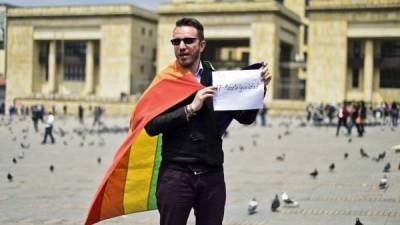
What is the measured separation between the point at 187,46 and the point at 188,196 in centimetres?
102

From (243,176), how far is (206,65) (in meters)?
9.86

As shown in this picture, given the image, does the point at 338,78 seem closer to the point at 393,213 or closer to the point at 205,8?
the point at 205,8

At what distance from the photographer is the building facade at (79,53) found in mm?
64938

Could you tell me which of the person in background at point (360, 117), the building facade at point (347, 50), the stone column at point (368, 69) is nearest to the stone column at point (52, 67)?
the building facade at point (347, 50)

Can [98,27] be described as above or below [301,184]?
above

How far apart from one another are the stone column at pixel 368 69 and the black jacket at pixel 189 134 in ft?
174

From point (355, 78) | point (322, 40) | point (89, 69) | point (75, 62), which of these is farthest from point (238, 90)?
point (75, 62)

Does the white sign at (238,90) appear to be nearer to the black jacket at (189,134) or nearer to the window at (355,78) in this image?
the black jacket at (189,134)

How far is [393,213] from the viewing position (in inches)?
366

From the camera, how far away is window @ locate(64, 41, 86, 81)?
7111 centimetres

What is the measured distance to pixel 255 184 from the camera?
42.4 feet

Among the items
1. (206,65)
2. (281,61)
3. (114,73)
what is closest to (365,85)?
(281,61)

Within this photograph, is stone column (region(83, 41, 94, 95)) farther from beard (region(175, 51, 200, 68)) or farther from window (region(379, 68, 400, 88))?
beard (region(175, 51, 200, 68))

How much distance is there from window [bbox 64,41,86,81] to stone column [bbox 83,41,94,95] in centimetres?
230
